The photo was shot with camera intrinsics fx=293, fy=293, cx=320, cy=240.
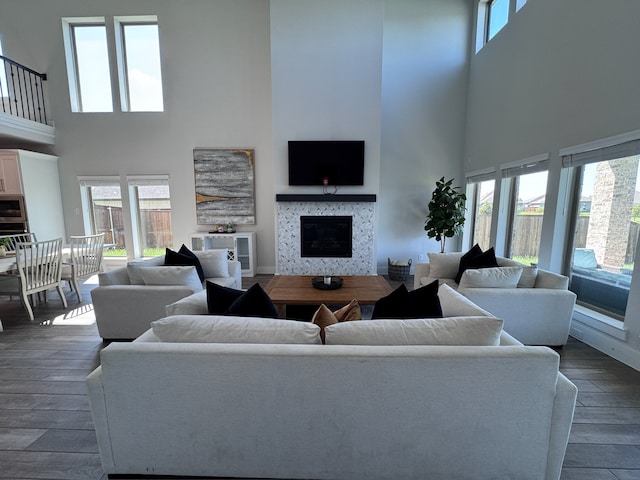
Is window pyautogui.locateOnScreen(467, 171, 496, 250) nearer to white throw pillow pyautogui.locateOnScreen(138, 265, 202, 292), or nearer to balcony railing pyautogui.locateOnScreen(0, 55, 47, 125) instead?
white throw pillow pyautogui.locateOnScreen(138, 265, 202, 292)

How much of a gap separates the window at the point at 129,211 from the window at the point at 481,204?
5799 millimetres

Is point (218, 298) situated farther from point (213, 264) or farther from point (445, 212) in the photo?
point (445, 212)

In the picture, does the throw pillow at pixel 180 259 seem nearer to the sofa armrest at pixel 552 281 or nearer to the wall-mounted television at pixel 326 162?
the wall-mounted television at pixel 326 162

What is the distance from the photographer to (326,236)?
17.3 ft

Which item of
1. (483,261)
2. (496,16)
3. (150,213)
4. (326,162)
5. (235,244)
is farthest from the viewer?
(150,213)

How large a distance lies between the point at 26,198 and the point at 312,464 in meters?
6.55

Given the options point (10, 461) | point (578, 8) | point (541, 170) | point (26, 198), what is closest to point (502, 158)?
point (541, 170)

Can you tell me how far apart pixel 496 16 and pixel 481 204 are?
306 centimetres

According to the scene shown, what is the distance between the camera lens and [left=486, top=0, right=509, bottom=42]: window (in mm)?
4508

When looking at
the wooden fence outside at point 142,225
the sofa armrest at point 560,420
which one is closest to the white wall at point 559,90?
the sofa armrest at point 560,420

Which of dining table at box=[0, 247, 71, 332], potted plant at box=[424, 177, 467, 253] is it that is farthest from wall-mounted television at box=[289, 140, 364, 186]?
dining table at box=[0, 247, 71, 332]

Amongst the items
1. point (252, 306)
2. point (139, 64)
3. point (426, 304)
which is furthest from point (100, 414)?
point (139, 64)

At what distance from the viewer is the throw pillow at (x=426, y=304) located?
1690mm

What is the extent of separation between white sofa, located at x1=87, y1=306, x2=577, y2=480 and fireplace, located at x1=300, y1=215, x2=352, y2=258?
12.9 ft
